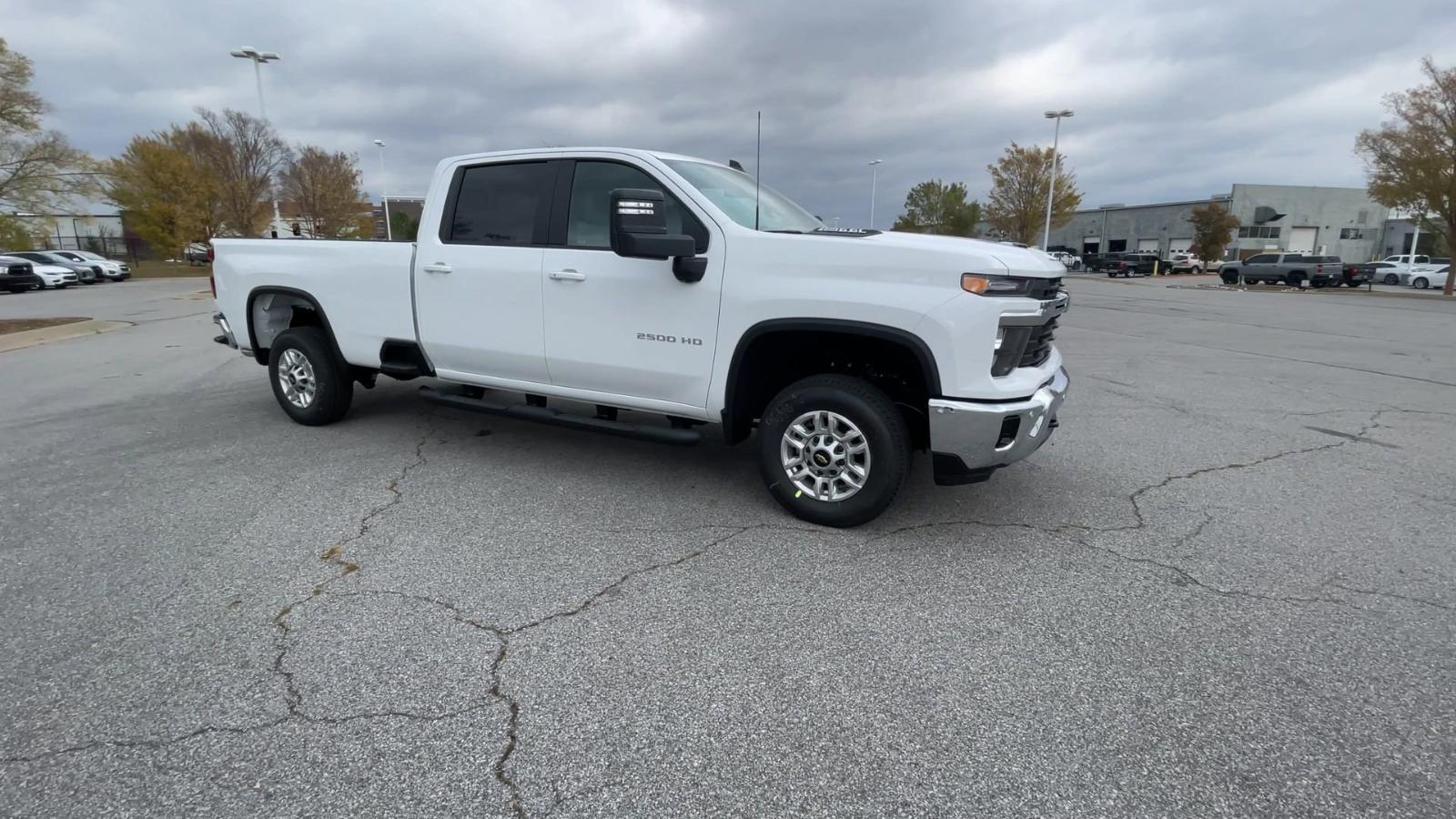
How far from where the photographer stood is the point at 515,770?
231 centimetres

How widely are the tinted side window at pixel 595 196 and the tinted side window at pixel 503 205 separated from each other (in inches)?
8.4

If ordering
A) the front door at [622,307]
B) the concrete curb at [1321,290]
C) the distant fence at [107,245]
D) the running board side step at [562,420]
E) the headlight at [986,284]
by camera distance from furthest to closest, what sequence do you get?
the distant fence at [107,245] < the concrete curb at [1321,290] < the running board side step at [562,420] < the front door at [622,307] < the headlight at [986,284]

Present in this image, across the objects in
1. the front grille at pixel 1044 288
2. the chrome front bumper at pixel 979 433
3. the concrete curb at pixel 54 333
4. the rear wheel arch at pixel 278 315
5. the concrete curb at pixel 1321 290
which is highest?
the concrete curb at pixel 1321 290

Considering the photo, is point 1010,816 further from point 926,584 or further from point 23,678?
point 23,678

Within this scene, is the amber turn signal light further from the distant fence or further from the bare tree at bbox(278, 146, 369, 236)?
the distant fence

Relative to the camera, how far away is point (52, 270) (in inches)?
1158

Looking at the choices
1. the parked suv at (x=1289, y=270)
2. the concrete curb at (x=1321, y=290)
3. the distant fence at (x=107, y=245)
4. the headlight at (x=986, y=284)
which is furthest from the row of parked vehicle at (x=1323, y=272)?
the distant fence at (x=107, y=245)

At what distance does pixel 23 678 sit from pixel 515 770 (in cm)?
200

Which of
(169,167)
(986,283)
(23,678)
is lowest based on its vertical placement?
(23,678)

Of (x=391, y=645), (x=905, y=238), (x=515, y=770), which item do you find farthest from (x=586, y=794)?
(x=905, y=238)

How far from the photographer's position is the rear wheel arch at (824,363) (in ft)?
12.5

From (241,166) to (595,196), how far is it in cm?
4781

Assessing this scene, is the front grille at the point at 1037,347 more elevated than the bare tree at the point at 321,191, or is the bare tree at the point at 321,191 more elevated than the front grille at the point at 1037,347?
the bare tree at the point at 321,191

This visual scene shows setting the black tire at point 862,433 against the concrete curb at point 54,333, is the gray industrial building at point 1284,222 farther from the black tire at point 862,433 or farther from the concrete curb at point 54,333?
the black tire at point 862,433
